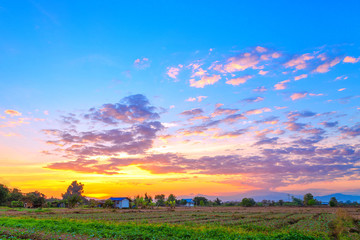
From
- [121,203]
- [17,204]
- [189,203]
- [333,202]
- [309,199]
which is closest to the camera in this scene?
[17,204]

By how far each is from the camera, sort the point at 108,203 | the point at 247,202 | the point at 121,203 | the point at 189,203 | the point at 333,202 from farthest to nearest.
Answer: the point at 189,203, the point at 247,202, the point at 333,202, the point at 121,203, the point at 108,203

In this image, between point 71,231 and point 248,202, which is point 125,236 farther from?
point 248,202

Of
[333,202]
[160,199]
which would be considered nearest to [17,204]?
[160,199]

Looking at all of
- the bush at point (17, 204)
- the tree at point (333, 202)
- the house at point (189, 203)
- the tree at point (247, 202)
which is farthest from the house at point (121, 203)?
the tree at point (333, 202)

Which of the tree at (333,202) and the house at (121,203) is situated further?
the tree at (333,202)

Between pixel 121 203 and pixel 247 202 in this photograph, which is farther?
pixel 247 202

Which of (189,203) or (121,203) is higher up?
(121,203)

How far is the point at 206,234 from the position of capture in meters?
23.3

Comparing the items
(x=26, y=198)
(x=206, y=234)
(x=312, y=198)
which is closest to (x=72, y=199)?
(x=26, y=198)

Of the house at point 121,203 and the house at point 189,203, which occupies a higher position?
the house at point 121,203

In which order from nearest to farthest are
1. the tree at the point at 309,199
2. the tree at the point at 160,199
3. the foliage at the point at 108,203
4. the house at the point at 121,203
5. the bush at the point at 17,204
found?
the bush at the point at 17,204 → the foliage at the point at 108,203 → the house at the point at 121,203 → the tree at the point at 309,199 → the tree at the point at 160,199

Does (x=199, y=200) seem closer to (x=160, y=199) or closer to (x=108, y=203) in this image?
(x=160, y=199)

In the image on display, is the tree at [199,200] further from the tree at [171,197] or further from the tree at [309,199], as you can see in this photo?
the tree at [309,199]

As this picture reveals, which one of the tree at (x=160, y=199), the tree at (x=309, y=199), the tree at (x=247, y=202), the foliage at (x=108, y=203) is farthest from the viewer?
the tree at (x=160, y=199)
